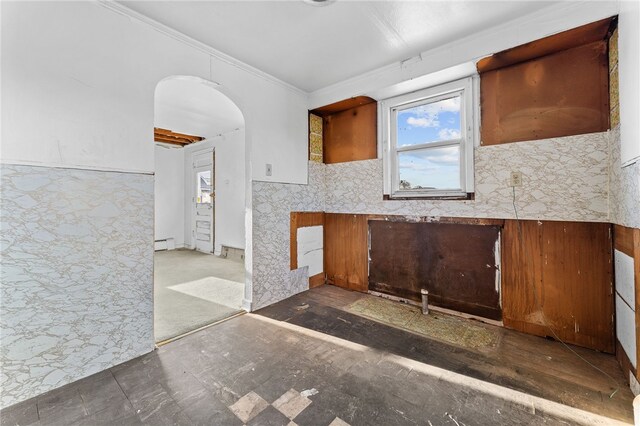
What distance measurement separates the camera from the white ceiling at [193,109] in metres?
3.27

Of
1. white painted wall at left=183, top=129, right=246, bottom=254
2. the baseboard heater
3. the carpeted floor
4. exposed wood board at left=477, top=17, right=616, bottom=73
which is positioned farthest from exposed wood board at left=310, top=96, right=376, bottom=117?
the baseboard heater

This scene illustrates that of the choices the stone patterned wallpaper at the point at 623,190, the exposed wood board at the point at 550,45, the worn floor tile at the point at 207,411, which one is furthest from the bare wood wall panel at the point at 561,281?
the worn floor tile at the point at 207,411

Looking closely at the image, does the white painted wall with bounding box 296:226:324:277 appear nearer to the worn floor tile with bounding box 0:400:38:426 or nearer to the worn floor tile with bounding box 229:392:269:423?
the worn floor tile with bounding box 229:392:269:423

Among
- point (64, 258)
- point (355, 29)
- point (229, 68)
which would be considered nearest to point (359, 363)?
point (64, 258)

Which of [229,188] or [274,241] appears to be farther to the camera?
[229,188]

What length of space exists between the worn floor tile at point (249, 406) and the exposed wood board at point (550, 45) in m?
3.08

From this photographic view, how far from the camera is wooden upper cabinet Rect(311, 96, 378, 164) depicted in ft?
10.4

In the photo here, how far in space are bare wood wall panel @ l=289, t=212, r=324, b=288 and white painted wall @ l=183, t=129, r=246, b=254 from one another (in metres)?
2.15

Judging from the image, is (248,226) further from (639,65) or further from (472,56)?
(639,65)

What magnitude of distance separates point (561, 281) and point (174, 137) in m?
Answer: 7.00

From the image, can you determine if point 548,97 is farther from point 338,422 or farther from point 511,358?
point 338,422

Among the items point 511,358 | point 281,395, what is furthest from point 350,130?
point 281,395

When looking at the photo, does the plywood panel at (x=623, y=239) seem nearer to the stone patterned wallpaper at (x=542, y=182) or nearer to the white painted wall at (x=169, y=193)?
the stone patterned wallpaper at (x=542, y=182)

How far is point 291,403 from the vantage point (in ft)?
4.86
